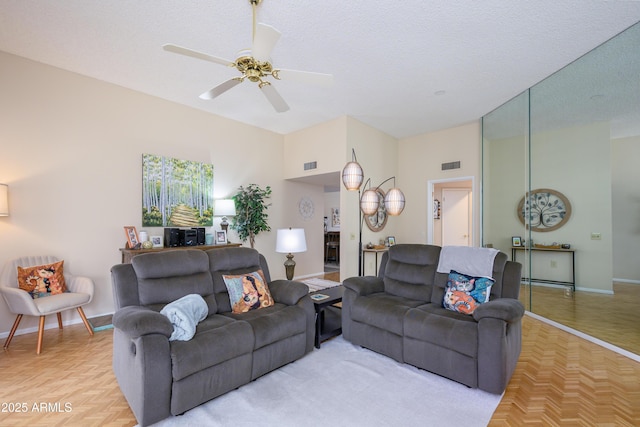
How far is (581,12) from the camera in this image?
2531 mm

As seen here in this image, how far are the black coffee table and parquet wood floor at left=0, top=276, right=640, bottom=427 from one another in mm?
1582

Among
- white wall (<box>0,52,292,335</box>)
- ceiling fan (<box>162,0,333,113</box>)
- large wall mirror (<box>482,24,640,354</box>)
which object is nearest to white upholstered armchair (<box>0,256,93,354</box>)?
white wall (<box>0,52,292,335</box>)

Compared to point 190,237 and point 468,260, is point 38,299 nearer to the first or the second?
point 190,237

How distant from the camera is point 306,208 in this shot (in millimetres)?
6652

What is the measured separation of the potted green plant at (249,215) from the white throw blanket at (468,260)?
129 inches

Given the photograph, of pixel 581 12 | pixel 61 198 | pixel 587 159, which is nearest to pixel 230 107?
pixel 61 198

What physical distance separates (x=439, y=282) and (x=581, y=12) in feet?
9.03

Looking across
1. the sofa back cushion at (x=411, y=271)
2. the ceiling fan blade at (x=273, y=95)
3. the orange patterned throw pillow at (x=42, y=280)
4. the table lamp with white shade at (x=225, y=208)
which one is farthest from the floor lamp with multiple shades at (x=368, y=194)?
the orange patterned throw pillow at (x=42, y=280)

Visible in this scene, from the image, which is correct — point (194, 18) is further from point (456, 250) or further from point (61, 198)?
point (456, 250)

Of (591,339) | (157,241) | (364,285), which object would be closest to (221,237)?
(157,241)

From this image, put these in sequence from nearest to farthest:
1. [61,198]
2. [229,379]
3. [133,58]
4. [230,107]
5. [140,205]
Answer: [229,379], [133,58], [61,198], [140,205], [230,107]

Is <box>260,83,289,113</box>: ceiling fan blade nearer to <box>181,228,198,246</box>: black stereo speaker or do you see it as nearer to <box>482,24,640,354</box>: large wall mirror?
<box>181,228,198,246</box>: black stereo speaker

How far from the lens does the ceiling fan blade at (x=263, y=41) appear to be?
5.98 ft

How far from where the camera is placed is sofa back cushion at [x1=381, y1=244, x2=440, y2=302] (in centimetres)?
303
